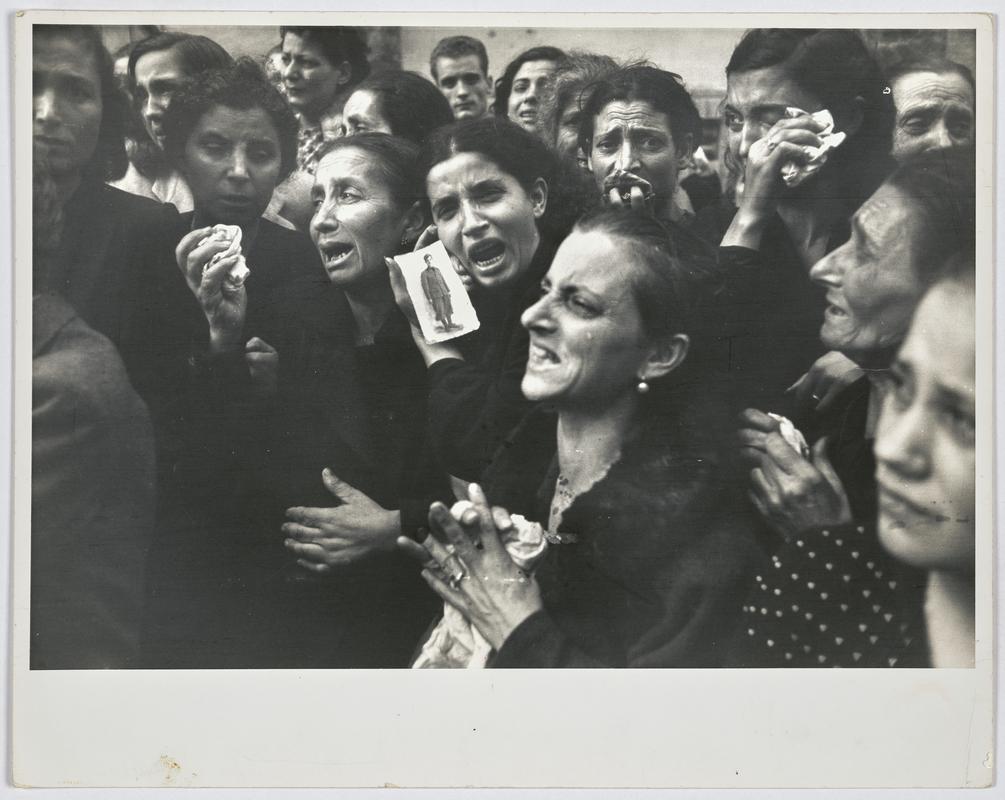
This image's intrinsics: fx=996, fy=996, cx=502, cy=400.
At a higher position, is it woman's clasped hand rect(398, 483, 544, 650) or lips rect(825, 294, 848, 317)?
lips rect(825, 294, 848, 317)

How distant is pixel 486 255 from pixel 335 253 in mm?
399

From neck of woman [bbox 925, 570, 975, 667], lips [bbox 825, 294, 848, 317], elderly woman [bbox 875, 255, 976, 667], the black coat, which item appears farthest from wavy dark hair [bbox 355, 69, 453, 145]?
neck of woman [bbox 925, 570, 975, 667]

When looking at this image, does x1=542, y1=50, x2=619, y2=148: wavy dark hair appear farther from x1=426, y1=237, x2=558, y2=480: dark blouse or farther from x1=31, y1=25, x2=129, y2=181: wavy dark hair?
x1=31, y1=25, x2=129, y2=181: wavy dark hair

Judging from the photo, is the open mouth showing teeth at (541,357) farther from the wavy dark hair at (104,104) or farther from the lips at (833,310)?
the wavy dark hair at (104,104)

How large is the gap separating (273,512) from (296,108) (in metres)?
1.07

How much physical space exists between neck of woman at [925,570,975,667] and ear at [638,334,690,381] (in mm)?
865

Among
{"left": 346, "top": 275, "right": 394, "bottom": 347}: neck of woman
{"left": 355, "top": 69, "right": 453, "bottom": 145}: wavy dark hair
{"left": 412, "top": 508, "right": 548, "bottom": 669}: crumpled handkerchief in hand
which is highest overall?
{"left": 355, "top": 69, "right": 453, "bottom": 145}: wavy dark hair

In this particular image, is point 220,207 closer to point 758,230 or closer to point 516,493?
point 516,493

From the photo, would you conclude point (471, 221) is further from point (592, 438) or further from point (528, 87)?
point (592, 438)

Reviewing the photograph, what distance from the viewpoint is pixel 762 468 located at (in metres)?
2.59

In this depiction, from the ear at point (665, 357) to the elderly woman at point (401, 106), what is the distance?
0.81 meters

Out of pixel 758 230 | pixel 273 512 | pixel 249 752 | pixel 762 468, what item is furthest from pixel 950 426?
pixel 249 752

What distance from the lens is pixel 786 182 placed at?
262 centimetres

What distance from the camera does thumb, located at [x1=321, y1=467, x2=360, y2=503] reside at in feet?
8.48
